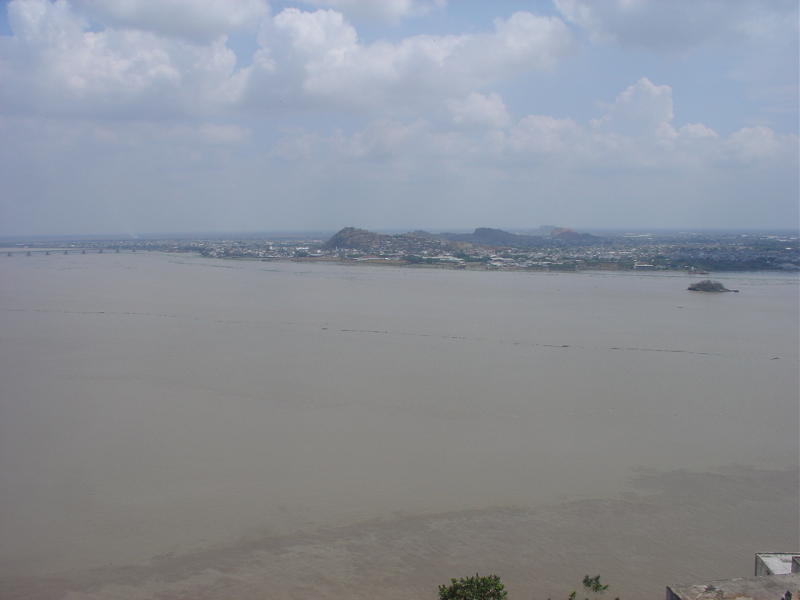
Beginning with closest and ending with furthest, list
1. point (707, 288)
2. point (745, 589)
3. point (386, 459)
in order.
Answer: point (745, 589) → point (386, 459) → point (707, 288)

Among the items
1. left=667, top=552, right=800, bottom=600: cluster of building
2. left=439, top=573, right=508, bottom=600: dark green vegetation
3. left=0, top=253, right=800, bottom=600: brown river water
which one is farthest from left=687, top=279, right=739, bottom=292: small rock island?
left=439, top=573, right=508, bottom=600: dark green vegetation

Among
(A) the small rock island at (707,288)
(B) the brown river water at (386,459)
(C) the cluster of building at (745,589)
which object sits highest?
(A) the small rock island at (707,288)

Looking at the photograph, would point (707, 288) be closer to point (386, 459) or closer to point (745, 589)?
point (386, 459)

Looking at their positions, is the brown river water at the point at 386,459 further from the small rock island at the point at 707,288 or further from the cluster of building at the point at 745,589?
the small rock island at the point at 707,288

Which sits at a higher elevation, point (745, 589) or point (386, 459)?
point (745, 589)

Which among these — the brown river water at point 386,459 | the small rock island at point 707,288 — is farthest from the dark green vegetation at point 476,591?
the small rock island at point 707,288

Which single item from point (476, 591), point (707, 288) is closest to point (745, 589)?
point (476, 591)

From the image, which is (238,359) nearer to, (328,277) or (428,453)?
(428,453)

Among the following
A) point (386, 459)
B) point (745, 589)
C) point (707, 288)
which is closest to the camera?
point (745, 589)

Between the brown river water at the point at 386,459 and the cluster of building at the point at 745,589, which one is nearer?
the cluster of building at the point at 745,589

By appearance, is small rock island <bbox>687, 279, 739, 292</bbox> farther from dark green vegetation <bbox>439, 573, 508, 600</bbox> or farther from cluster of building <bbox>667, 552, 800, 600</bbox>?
dark green vegetation <bbox>439, 573, 508, 600</bbox>
